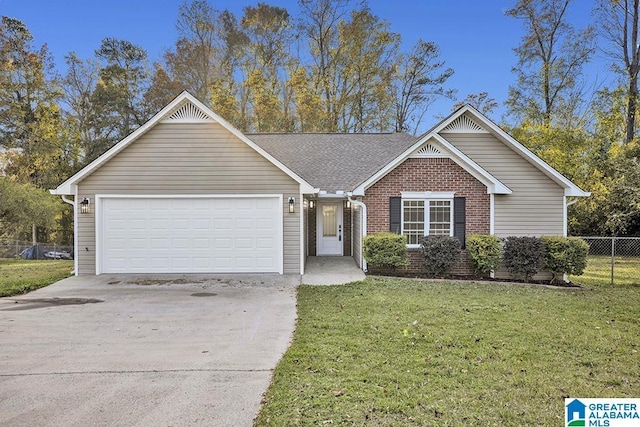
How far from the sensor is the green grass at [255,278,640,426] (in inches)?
134

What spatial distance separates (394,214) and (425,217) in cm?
92

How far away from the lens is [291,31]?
26.0 meters

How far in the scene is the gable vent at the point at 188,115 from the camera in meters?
10.8

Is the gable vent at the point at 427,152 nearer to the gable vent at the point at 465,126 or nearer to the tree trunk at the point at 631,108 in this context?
the gable vent at the point at 465,126

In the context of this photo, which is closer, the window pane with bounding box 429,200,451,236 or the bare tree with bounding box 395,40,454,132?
the window pane with bounding box 429,200,451,236

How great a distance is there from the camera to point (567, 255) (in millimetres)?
10391

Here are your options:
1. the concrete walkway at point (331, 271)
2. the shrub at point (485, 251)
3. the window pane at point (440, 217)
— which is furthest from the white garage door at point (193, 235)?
the shrub at point (485, 251)

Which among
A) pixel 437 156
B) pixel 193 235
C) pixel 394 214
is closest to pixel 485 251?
pixel 394 214

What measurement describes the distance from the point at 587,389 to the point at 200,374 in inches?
159

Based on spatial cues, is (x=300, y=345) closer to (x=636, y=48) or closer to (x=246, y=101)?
(x=246, y=101)

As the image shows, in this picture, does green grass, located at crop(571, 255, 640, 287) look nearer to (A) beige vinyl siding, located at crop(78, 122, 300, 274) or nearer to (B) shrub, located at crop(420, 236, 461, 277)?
(B) shrub, located at crop(420, 236, 461, 277)

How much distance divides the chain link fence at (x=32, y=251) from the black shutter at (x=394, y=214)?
58.6 ft

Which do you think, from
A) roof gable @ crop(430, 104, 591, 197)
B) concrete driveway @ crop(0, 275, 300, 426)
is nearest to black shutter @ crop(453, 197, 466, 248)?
roof gable @ crop(430, 104, 591, 197)

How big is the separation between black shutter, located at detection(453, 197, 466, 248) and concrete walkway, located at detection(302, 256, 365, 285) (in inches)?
121
